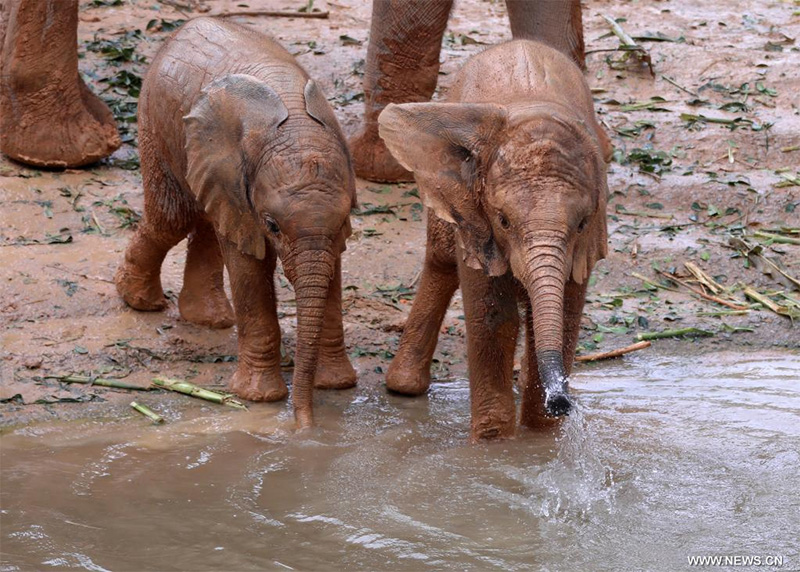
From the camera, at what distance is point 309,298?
240 inches

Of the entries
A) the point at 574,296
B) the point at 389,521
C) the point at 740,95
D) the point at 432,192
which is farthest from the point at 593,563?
the point at 740,95

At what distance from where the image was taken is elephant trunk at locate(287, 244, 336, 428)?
605 cm

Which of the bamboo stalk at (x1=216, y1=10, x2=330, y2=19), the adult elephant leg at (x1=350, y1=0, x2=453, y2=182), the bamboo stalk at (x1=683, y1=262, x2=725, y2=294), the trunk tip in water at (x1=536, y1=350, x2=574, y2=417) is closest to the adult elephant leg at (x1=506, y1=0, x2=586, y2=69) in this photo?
the adult elephant leg at (x1=350, y1=0, x2=453, y2=182)

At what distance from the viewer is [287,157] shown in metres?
6.04

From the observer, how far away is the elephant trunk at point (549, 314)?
464cm

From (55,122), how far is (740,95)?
5379 millimetres

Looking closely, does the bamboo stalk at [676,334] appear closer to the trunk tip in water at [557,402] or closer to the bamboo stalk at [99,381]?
the bamboo stalk at [99,381]

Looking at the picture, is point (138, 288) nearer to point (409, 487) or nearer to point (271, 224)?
point (271, 224)

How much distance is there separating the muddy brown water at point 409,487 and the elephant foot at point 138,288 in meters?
1.04

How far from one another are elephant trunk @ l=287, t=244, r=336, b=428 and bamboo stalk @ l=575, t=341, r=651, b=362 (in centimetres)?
182

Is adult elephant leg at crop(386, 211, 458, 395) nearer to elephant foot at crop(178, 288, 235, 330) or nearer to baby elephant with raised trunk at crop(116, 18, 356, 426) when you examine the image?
baby elephant with raised trunk at crop(116, 18, 356, 426)

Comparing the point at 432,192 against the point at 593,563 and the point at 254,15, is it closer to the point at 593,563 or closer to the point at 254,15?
the point at 593,563

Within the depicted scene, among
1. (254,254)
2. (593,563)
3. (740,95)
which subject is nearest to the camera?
(593,563)

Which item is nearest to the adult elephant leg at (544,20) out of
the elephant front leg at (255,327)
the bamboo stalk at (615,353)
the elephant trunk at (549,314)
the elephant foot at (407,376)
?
the bamboo stalk at (615,353)
